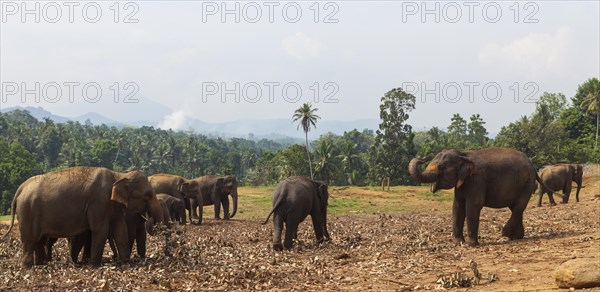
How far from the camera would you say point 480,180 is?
1730cm

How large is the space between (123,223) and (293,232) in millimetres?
5463

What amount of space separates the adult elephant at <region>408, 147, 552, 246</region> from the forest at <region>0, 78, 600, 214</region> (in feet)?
168

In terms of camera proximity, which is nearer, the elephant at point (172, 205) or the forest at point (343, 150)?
the elephant at point (172, 205)

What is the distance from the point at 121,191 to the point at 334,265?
549 cm

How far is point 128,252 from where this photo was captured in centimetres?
1513

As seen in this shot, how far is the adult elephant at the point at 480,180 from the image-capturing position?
17.2 meters

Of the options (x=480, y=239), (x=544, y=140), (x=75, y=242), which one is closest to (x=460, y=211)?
(x=480, y=239)

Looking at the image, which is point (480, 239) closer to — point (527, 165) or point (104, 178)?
point (527, 165)

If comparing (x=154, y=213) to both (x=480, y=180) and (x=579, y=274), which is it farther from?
(x=579, y=274)

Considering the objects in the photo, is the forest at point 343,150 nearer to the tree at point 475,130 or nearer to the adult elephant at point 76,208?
the tree at point 475,130

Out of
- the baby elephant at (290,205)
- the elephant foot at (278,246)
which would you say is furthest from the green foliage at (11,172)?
the elephant foot at (278,246)

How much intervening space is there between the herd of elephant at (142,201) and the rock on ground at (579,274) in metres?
7.04

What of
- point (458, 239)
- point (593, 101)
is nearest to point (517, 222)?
point (458, 239)

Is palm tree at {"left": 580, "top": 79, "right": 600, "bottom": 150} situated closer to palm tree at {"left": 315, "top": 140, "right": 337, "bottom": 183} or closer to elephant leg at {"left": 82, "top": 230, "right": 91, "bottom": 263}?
palm tree at {"left": 315, "top": 140, "right": 337, "bottom": 183}
